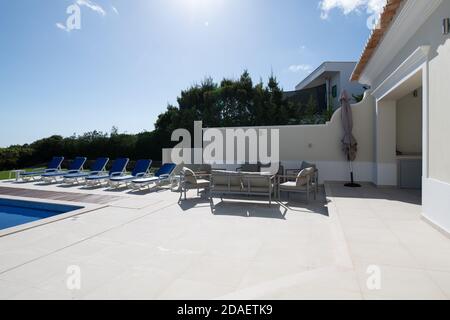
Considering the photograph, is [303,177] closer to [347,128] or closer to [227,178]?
[227,178]

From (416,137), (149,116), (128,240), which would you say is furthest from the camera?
(149,116)

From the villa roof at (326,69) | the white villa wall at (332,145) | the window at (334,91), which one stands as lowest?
the white villa wall at (332,145)

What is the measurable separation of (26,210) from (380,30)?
11.6 metres

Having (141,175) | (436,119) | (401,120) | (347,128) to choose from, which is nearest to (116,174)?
(141,175)

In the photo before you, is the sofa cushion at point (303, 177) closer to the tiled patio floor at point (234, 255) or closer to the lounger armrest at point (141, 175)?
the tiled patio floor at point (234, 255)

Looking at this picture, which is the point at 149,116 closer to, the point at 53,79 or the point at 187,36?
the point at 53,79

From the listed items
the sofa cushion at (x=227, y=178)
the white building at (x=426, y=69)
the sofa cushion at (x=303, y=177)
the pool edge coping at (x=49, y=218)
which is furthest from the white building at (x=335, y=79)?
the pool edge coping at (x=49, y=218)

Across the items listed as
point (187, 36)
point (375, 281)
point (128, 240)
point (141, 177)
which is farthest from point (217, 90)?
point (375, 281)

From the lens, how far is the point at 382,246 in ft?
13.7

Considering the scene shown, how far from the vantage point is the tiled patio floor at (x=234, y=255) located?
10.2ft

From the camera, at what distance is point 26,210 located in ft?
28.6

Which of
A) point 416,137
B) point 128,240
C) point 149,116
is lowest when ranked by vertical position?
point 128,240

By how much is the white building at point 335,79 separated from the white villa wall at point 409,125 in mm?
9336
